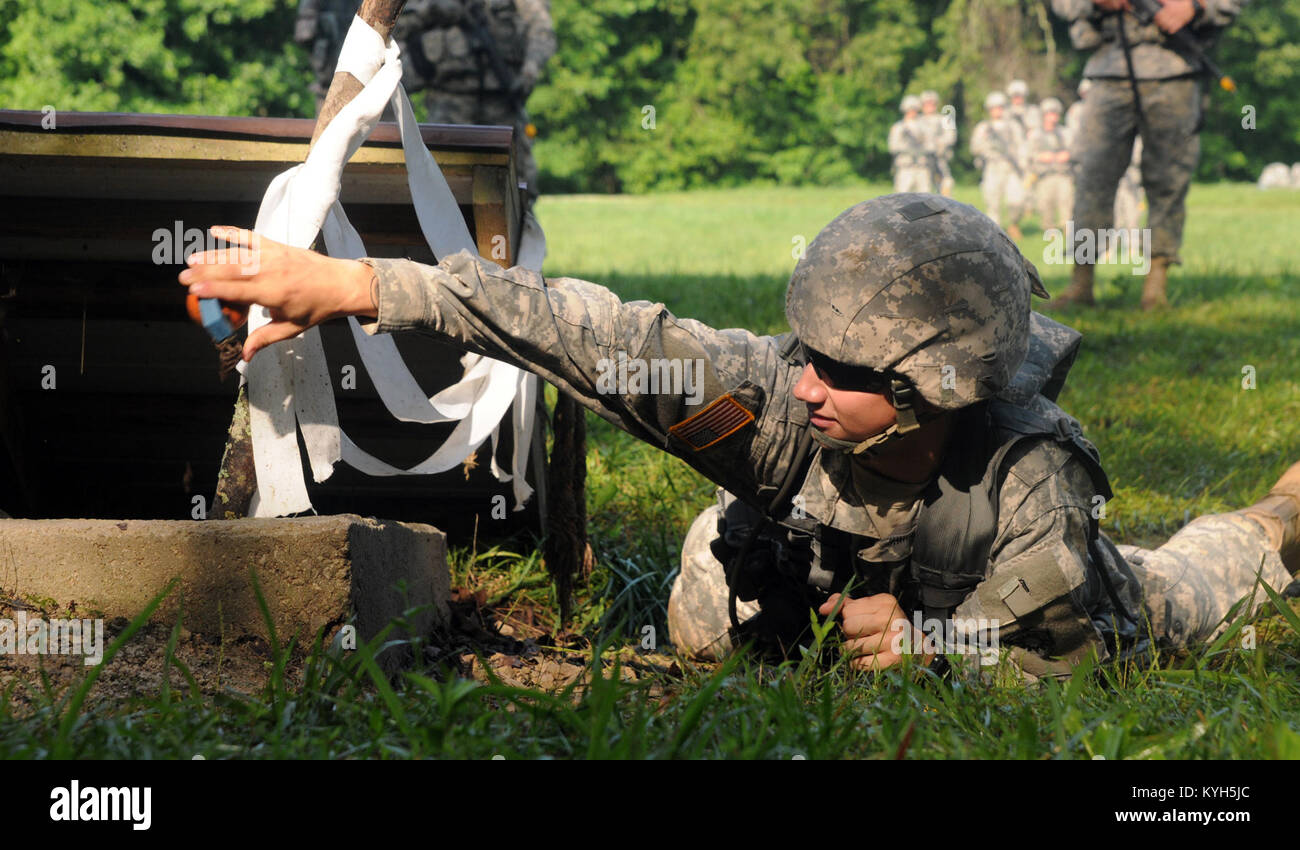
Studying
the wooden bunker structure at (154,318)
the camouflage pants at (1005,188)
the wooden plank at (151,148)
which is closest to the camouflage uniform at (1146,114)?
the wooden bunker structure at (154,318)

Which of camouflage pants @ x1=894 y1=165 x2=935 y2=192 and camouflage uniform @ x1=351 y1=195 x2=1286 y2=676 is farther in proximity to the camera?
camouflage pants @ x1=894 y1=165 x2=935 y2=192

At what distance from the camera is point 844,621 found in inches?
110

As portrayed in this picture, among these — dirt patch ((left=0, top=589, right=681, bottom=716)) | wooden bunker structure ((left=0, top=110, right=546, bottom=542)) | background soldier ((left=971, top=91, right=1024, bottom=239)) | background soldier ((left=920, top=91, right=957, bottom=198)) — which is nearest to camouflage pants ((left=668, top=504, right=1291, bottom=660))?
dirt patch ((left=0, top=589, right=681, bottom=716))

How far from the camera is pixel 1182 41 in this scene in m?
7.79

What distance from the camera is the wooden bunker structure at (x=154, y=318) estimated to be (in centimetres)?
294

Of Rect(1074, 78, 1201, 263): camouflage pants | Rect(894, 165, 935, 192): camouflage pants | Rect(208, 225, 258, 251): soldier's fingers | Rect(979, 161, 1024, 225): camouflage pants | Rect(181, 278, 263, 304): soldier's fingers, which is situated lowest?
Rect(181, 278, 263, 304): soldier's fingers

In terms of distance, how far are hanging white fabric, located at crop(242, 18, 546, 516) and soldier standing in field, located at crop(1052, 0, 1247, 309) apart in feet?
19.6

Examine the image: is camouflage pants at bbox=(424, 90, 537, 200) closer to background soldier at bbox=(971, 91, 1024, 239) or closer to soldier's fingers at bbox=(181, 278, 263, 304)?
soldier's fingers at bbox=(181, 278, 263, 304)

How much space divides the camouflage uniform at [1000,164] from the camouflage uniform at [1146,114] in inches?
555

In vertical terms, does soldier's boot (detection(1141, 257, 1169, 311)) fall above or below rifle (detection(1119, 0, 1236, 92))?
below

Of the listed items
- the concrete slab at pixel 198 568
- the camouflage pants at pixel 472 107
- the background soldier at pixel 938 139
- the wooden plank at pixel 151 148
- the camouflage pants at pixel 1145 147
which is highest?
the background soldier at pixel 938 139

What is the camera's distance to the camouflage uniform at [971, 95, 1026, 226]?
22.3m

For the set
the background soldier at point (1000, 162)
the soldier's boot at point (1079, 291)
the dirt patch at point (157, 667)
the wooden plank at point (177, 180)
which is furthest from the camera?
the background soldier at point (1000, 162)

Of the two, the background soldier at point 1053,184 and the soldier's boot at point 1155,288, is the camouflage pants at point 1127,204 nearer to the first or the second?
the background soldier at point 1053,184
